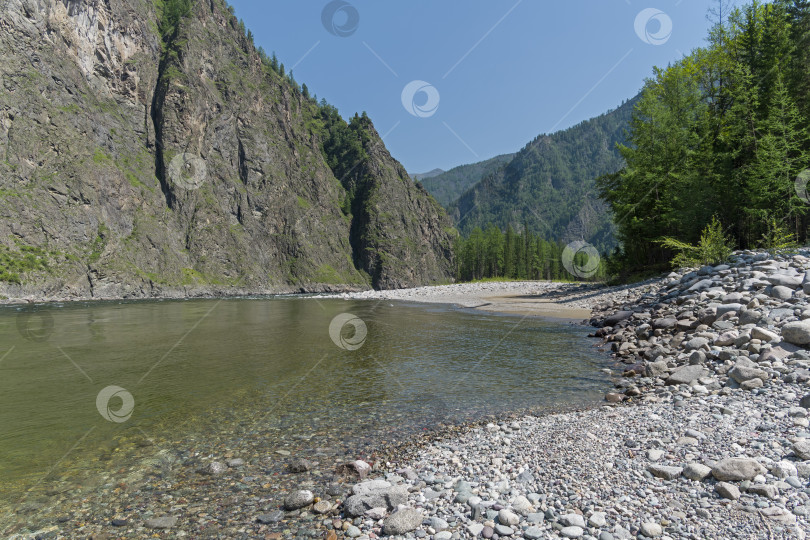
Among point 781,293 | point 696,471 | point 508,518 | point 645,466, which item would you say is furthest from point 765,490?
point 781,293

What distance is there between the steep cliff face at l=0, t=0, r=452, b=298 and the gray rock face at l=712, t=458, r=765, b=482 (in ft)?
311

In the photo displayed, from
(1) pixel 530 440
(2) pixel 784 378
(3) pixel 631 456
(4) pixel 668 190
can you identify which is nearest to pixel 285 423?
(1) pixel 530 440

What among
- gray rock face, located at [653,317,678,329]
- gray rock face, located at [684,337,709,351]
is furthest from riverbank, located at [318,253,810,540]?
gray rock face, located at [653,317,678,329]

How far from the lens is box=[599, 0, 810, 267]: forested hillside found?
25.6 m

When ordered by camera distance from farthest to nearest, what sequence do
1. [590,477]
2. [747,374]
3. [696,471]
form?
1. [747,374]
2. [590,477]
3. [696,471]

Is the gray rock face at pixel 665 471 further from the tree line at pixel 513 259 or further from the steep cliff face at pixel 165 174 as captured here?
the tree line at pixel 513 259

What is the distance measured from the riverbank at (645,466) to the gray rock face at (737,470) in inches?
0.5

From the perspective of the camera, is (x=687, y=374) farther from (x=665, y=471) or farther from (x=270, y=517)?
(x=270, y=517)

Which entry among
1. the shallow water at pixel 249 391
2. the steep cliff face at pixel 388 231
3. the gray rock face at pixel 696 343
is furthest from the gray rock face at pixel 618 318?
the steep cliff face at pixel 388 231

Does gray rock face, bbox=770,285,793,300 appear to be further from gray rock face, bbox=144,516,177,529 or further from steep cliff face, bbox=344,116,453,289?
steep cliff face, bbox=344,116,453,289

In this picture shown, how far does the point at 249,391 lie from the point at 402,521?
27.2ft

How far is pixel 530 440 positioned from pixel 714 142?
3820 cm

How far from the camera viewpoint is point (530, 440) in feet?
24.2

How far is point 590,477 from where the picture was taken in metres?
5.63
